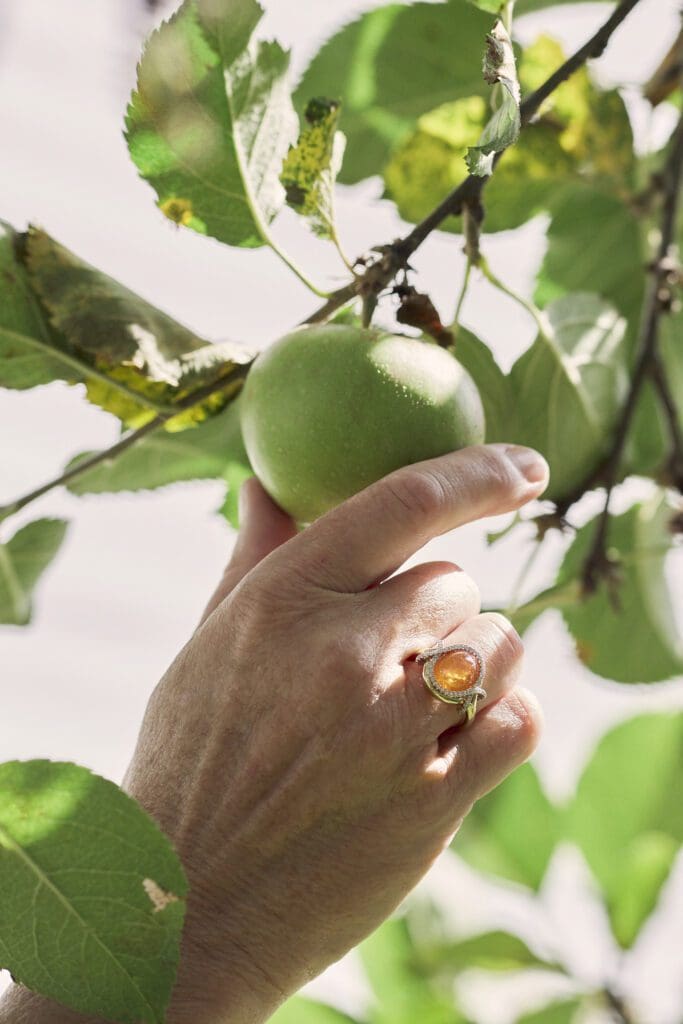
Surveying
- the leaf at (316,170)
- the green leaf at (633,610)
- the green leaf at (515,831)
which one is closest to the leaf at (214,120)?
the leaf at (316,170)

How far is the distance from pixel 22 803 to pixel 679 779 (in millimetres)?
757

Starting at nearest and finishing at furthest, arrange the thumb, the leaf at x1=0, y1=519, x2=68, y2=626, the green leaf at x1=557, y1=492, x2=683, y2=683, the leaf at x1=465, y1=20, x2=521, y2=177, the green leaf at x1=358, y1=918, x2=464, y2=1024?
the leaf at x1=465, y1=20, x2=521, y2=177, the thumb, the leaf at x1=0, y1=519, x2=68, y2=626, the green leaf at x1=557, y1=492, x2=683, y2=683, the green leaf at x1=358, y1=918, x2=464, y2=1024

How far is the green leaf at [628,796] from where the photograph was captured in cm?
113

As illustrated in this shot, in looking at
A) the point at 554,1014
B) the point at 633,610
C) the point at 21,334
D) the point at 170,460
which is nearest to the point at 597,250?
the point at 633,610

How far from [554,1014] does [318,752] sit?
22.1 inches

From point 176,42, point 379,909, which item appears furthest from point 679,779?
point 176,42

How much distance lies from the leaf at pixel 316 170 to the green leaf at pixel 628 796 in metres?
0.64

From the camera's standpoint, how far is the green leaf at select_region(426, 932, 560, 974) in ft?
3.34

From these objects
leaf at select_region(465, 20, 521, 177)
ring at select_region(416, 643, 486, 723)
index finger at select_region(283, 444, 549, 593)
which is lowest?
ring at select_region(416, 643, 486, 723)

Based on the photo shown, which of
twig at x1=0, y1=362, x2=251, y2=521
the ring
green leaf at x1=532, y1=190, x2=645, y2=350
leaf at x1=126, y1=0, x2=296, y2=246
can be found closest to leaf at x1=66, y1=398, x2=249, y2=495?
twig at x1=0, y1=362, x2=251, y2=521

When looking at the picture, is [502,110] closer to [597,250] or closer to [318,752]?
[318,752]

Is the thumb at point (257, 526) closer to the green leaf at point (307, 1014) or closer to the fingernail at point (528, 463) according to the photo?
the fingernail at point (528, 463)

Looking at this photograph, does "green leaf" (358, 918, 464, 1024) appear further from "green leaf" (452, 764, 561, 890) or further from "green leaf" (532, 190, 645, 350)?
"green leaf" (532, 190, 645, 350)

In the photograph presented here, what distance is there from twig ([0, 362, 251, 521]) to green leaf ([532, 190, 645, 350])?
15.8 inches
